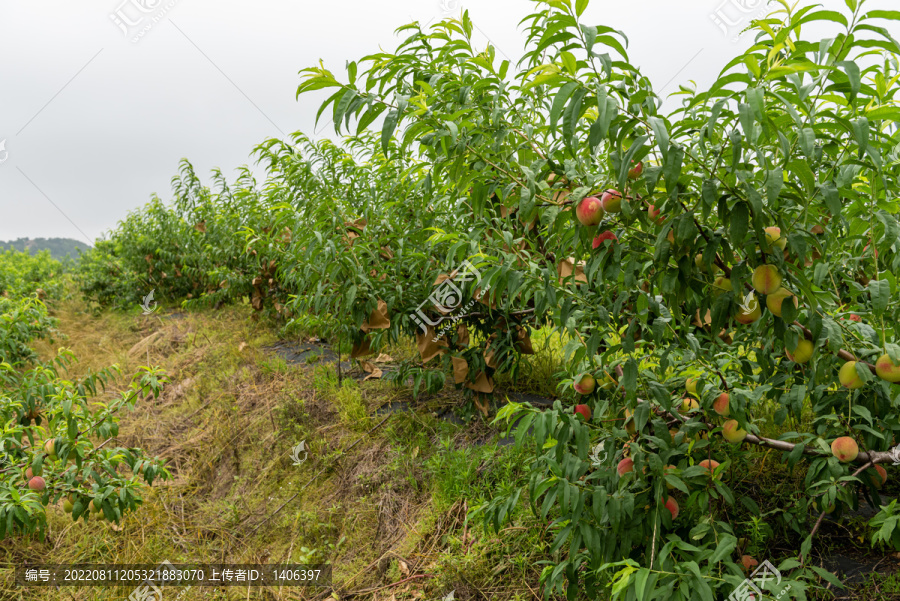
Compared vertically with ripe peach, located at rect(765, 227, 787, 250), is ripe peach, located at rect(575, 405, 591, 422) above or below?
below

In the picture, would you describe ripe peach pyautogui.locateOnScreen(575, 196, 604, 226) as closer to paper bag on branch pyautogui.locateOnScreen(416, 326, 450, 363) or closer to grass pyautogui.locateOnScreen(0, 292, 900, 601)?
grass pyautogui.locateOnScreen(0, 292, 900, 601)

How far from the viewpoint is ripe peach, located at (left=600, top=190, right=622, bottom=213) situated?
1.31 metres

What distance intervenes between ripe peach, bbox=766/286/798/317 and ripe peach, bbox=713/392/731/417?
1.46 ft

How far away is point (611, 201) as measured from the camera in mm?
1310

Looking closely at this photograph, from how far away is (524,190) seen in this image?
4.98 feet

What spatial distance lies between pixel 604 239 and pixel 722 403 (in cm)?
65

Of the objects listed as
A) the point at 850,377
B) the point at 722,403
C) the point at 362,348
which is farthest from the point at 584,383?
the point at 362,348

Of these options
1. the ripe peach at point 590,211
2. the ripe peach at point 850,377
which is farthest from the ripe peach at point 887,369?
the ripe peach at point 590,211

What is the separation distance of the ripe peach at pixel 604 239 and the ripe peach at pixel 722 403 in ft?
2.01

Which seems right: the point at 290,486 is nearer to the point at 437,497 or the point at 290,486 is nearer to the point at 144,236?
the point at 437,497

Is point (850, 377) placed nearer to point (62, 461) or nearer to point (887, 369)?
point (887, 369)

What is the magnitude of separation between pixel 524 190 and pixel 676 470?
101 centimetres

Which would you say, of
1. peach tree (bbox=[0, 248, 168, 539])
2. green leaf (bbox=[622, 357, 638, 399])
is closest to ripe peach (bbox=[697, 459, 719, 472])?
green leaf (bbox=[622, 357, 638, 399])

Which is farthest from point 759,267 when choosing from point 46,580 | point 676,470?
point 46,580
